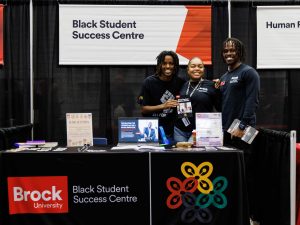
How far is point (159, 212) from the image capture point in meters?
2.77

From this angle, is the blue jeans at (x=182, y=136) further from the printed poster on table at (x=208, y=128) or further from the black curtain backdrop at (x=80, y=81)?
the black curtain backdrop at (x=80, y=81)

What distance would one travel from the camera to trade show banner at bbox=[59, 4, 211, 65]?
4301 mm

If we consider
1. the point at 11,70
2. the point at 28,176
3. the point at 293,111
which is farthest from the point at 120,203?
the point at 293,111

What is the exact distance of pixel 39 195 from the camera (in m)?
2.75

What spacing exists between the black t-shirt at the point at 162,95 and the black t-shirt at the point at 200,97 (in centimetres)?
9

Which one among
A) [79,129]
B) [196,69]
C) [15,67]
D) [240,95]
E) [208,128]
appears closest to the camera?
[208,128]

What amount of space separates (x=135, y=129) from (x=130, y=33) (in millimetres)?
1592

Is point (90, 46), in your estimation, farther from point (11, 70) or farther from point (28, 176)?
point (28, 176)

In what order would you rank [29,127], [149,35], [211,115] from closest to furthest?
[211,115]
[29,127]
[149,35]

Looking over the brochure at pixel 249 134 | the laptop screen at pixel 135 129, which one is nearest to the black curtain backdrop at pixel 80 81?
the laptop screen at pixel 135 129

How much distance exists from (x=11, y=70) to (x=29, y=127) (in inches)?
28.8

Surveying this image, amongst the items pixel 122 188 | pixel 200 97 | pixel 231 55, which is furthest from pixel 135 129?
pixel 231 55

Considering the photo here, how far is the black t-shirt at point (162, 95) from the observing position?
3.54m

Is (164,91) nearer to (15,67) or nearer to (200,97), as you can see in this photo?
(200,97)
